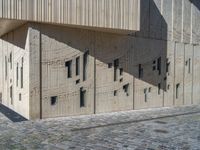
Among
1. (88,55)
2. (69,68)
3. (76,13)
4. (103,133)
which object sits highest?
(76,13)

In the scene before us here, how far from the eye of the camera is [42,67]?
1387cm

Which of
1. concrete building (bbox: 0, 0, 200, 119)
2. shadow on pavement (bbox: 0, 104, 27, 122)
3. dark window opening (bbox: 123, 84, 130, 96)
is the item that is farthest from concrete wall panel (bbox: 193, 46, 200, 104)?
shadow on pavement (bbox: 0, 104, 27, 122)

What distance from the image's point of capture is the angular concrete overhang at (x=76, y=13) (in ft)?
41.8

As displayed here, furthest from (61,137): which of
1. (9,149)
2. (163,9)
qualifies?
(163,9)

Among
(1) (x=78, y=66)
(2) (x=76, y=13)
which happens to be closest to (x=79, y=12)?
(2) (x=76, y=13)

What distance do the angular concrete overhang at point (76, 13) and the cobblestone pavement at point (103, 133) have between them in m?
3.95

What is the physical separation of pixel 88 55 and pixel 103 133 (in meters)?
5.11

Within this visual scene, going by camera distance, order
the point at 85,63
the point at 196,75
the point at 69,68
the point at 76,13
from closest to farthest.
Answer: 1. the point at 76,13
2. the point at 69,68
3. the point at 85,63
4. the point at 196,75

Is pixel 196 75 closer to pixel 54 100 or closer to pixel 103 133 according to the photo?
pixel 54 100

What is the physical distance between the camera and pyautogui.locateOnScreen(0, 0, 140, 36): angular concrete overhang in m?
12.7

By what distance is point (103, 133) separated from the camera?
1147 cm

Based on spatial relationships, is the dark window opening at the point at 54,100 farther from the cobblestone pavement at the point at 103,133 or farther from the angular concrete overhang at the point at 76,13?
the angular concrete overhang at the point at 76,13

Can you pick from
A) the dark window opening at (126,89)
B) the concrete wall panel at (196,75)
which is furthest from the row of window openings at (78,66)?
the concrete wall panel at (196,75)

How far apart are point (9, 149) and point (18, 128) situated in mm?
2863
